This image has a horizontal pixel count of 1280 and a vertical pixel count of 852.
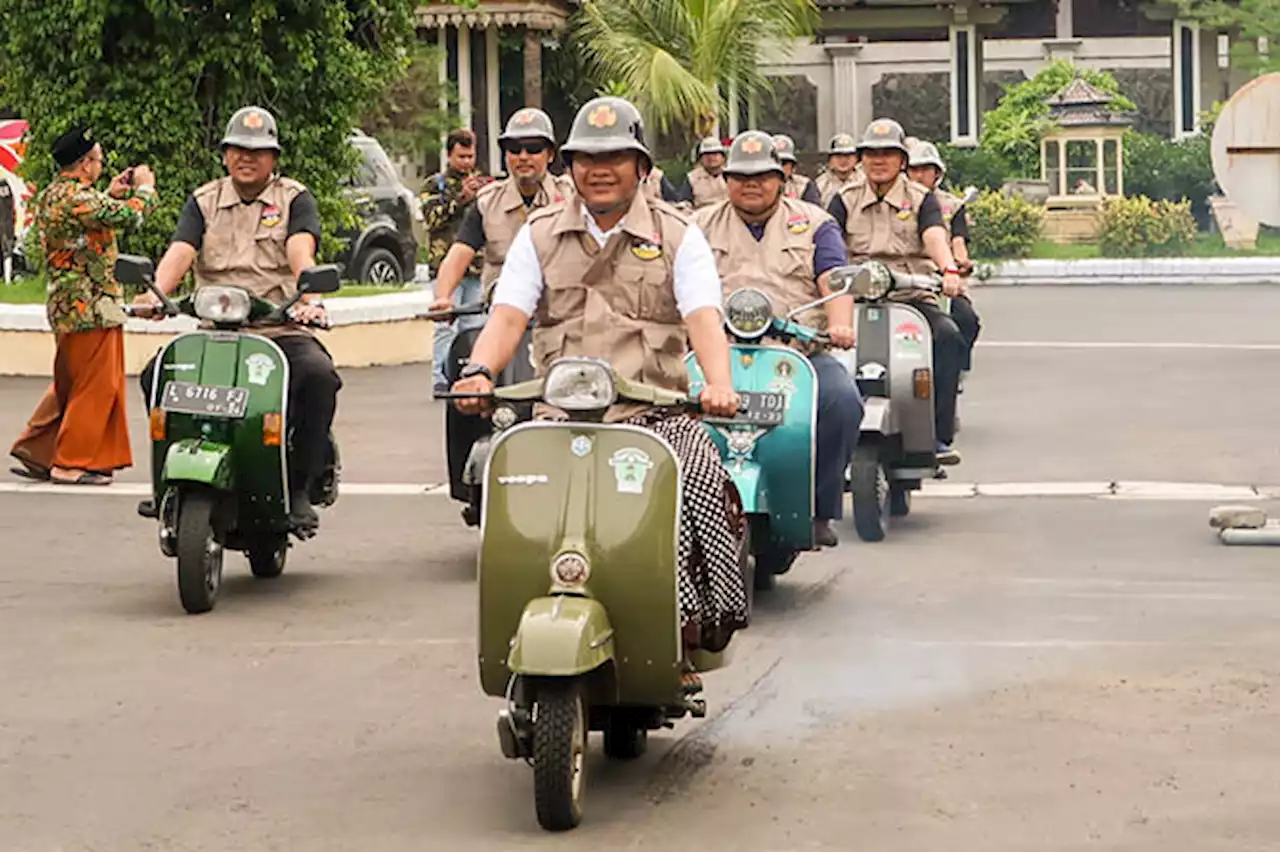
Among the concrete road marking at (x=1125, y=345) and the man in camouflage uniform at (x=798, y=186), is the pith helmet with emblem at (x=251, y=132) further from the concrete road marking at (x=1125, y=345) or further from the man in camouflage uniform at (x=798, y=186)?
the concrete road marking at (x=1125, y=345)

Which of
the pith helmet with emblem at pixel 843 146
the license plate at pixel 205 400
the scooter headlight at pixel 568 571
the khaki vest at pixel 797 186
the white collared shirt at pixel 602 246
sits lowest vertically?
the scooter headlight at pixel 568 571

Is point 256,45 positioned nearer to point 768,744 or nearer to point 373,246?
point 373,246

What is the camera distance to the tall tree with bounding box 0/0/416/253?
2005cm

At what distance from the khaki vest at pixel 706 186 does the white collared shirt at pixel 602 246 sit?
10.6 metres

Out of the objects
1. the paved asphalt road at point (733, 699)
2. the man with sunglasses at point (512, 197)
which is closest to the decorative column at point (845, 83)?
the paved asphalt road at point (733, 699)

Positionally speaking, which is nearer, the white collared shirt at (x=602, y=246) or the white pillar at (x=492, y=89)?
the white collared shirt at (x=602, y=246)

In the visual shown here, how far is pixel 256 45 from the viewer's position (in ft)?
66.5

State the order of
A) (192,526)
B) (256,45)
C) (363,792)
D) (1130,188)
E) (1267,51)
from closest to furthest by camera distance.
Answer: (363,792) < (192,526) < (256,45) < (1130,188) < (1267,51)

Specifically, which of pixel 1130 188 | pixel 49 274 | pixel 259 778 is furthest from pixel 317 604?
pixel 1130 188

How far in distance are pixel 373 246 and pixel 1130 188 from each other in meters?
18.3

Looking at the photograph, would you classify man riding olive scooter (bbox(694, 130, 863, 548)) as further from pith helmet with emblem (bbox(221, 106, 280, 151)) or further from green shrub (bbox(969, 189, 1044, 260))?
green shrub (bbox(969, 189, 1044, 260))

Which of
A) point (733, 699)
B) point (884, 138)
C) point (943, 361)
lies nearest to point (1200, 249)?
point (943, 361)

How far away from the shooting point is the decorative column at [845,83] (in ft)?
155

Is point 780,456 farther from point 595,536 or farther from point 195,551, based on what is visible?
point 595,536
